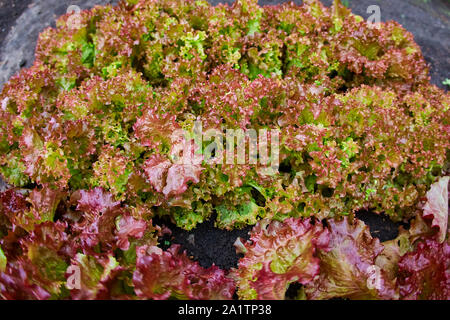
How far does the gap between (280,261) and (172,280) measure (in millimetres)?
623

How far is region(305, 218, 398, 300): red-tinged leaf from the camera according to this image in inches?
84.6

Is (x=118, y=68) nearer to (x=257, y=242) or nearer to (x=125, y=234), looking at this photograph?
(x=125, y=234)

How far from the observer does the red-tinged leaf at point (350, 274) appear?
215cm

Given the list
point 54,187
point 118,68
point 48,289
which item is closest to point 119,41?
point 118,68

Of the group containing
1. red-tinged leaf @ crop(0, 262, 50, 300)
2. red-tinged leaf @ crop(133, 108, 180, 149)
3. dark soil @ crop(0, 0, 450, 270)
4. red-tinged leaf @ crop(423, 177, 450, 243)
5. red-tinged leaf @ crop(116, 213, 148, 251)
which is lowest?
red-tinged leaf @ crop(0, 262, 50, 300)

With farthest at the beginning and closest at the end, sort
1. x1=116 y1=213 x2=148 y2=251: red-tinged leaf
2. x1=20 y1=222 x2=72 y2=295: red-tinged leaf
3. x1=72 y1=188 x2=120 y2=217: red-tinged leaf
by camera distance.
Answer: x1=72 y1=188 x2=120 y2=217: red-tinged leaf < x1=116 y1=213 x2=148 y2=251: red-tinged leaf < x1=20 y1=222 x2=72 y2=295: red-tinged leaf

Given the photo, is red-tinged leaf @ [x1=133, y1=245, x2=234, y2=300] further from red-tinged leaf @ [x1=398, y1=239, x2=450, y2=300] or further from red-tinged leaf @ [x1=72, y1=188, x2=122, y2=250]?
red-tinged leaf @ [x1=398, y1=239, x2=450, y2=300]

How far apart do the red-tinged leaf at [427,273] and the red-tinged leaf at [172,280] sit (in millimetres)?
1059

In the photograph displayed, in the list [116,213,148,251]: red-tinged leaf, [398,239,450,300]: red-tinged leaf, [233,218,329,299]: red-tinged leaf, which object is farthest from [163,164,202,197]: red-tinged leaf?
[398,239,450,300]: red-tinged leaf

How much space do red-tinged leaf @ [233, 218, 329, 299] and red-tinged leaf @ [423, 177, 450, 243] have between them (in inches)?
34.8

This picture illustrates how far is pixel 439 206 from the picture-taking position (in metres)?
2.65

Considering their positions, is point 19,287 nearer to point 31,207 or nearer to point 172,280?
point 31,207

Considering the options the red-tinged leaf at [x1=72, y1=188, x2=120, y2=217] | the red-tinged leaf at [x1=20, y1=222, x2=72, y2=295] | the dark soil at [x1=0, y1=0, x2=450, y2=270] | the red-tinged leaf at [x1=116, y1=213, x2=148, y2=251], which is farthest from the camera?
the dark soil at [x1=0, y1=0, x2=450, y2=270]

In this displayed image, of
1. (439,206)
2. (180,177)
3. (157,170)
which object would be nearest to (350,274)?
(439,206)
